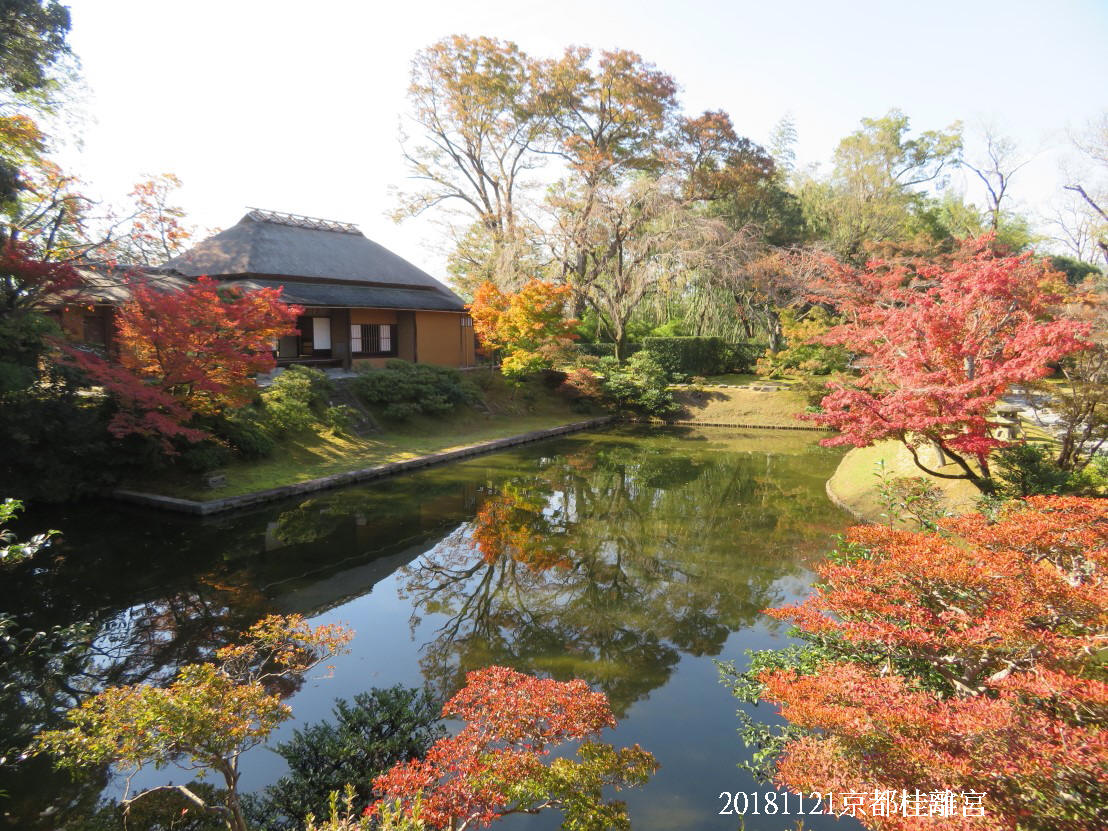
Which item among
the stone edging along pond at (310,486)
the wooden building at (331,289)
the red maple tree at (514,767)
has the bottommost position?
the stone edging along pond at (310,486)

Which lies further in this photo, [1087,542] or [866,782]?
[1087,542]

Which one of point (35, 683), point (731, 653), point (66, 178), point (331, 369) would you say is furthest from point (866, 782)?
point (331, 369)

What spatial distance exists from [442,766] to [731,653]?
3.37 meters

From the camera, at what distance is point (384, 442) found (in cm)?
1404

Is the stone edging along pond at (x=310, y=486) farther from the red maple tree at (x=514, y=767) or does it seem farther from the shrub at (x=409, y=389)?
the red maple tree at (x=514, y=767)

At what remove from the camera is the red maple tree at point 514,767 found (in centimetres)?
267

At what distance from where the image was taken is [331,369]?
56.4 feet

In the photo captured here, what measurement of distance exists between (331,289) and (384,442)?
5.81m

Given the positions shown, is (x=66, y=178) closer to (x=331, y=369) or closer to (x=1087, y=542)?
(x=331, y=369)

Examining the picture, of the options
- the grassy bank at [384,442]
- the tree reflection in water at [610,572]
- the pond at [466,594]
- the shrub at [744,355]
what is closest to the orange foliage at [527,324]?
the grassy bank at [384,442]

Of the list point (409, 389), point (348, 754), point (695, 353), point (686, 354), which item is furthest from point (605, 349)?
point (348, 754)

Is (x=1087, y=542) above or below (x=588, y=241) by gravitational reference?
below

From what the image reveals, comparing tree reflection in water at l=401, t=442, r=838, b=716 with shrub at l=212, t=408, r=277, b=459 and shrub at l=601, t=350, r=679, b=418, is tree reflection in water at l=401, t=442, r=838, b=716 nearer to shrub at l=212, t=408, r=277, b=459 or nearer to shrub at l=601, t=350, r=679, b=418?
shrub at l=212, t=408, r=277, b=459

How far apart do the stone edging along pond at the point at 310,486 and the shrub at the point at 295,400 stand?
6.72 ft
